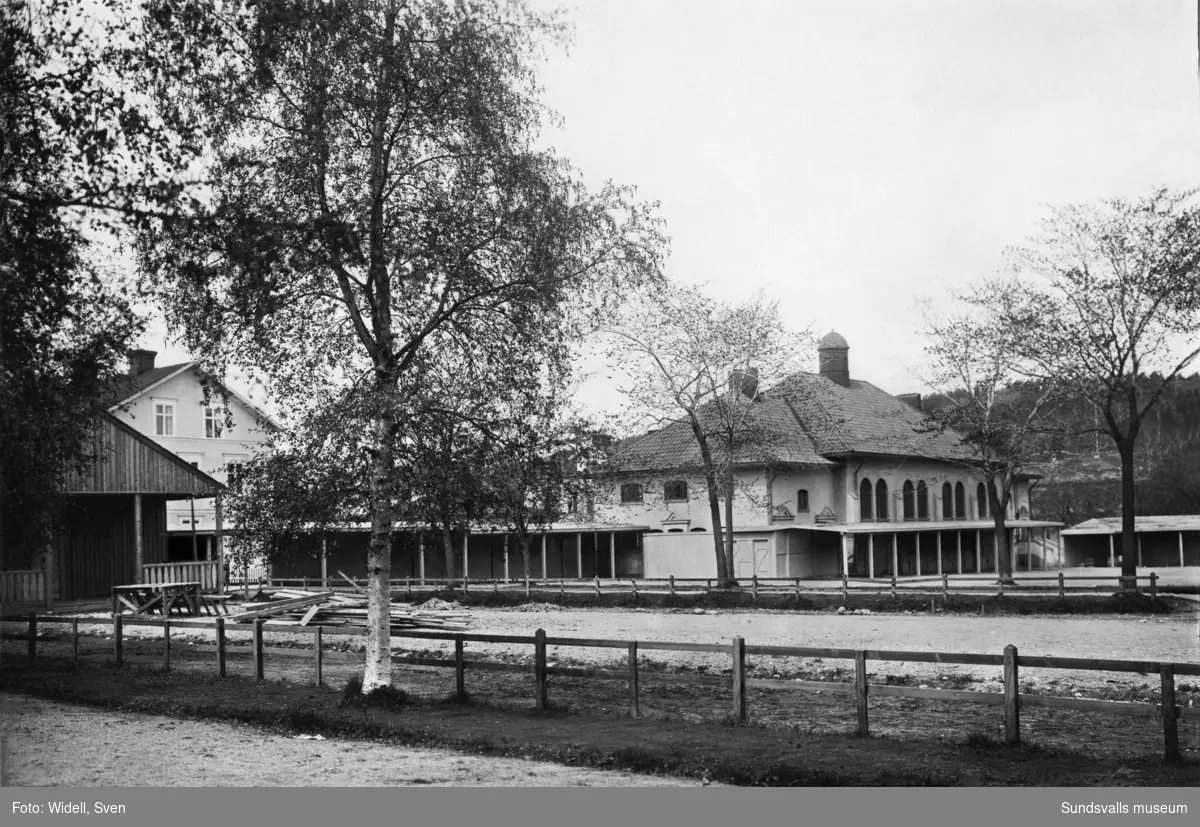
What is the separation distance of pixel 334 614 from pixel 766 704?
1494 centimetres

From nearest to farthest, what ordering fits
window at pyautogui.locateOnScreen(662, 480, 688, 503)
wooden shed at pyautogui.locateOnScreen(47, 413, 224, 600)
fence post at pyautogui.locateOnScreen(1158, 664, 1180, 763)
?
fence post at pyautogui.locateOnScreen(1158, 664, 1180, 763) < wooden shed at pyautogui.locateOnScreen(47, 413, 224, 600) < window at pyautogui.locateOnScreen(662, 480, 688, 503)

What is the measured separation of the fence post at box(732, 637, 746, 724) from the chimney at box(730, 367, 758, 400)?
922 inches

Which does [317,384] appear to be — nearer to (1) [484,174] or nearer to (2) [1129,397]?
(1) [484,174]

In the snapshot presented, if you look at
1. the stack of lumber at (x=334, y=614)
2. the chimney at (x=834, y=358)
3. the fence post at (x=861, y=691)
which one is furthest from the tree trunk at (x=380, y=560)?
the chimney at (x=834, y=358)

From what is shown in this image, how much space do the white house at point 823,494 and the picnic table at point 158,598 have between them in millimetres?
13040

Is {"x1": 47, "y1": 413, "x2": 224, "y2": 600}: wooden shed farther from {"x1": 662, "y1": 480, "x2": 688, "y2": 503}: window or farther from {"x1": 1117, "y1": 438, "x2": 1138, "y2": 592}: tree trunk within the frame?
{"x1": 1117, "y1": 438, "x2": 1138, "y2": 592}: tree trunk

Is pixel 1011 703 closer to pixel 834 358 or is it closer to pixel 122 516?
pixel 834 358

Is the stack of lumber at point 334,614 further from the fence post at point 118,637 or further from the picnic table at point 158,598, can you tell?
the fence post at point 118,637

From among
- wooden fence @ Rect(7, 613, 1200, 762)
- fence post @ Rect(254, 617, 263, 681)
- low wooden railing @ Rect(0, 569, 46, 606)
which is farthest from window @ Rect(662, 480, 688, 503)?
wooden fence @ Rect(7, 613, 1200, 762)

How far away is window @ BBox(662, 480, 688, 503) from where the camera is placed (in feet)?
124

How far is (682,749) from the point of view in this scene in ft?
34.2

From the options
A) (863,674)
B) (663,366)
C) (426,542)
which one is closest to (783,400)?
(663,366)

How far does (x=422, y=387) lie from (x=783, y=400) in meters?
25.6

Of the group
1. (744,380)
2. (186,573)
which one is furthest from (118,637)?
(744,380)
